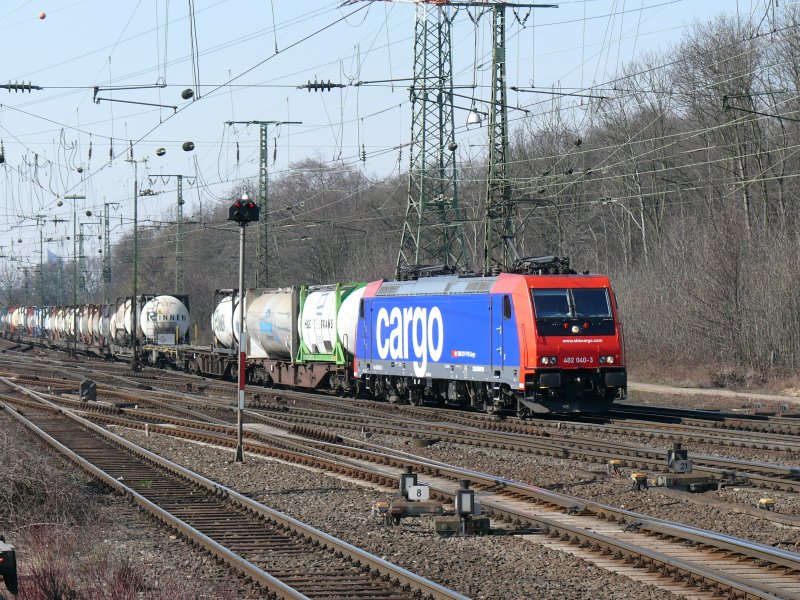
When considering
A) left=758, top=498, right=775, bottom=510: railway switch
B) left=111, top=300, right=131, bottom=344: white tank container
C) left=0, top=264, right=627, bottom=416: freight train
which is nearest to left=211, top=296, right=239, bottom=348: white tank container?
left=0, top=264, right=627, bottom=416: freight train

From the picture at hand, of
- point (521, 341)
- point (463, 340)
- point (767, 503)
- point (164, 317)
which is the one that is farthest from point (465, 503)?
point (164, 317)

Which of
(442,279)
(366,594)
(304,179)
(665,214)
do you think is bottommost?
(366,594)

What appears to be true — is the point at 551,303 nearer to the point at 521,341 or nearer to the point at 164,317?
the point at 521,341

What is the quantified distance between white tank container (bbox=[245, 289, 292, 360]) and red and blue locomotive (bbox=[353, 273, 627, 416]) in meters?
8.70

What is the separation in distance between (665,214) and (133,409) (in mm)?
32885

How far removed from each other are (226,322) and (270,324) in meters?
4.43

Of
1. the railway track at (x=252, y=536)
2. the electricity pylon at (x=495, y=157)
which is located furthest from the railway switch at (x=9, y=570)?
the electricity pylon at (x=495, y=157)

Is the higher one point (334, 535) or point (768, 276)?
Answer: point (768, 276)

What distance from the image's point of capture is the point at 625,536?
1125cm

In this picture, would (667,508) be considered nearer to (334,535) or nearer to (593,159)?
(334,535)

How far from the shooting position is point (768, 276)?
35.7m

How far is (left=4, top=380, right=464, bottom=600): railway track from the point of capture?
9.32 meters

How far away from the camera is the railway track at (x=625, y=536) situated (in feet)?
30.0

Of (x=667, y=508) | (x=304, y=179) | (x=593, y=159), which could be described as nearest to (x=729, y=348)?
(x=593, y=159)
